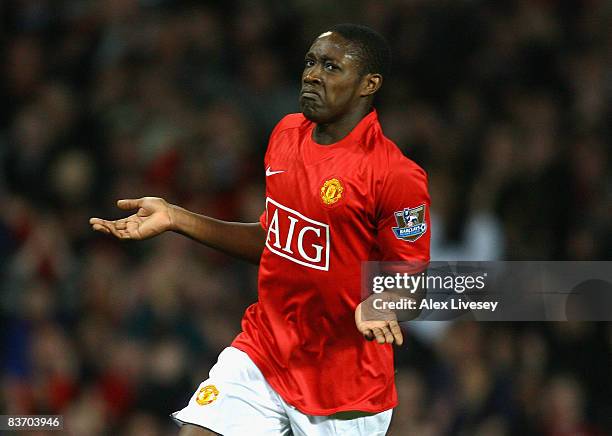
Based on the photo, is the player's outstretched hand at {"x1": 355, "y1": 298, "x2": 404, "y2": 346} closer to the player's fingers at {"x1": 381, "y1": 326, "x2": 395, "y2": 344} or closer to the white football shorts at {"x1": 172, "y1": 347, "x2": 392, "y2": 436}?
the player's fingers at {"x1": 381, "y1": 326, "x2": 395, "y2": 344}

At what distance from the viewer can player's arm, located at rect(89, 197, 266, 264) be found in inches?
161

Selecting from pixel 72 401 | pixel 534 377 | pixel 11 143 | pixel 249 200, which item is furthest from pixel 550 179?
pixel 11 143

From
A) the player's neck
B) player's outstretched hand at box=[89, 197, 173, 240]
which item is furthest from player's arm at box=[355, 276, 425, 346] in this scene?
player's outstretched hand at box=[89, 197, 173, 240]

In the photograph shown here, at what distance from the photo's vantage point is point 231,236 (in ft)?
14.4

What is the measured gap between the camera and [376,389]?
4094 mm

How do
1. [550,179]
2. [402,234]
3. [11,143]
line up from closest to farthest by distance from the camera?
[402,234] < [550,179] < [11,143]

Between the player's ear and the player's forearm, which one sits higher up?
the player's ear

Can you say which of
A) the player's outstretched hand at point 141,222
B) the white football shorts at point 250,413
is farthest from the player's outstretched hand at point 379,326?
the player's outstretched hand at point 141,222

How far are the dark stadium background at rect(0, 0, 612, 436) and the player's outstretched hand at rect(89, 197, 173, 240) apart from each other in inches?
100

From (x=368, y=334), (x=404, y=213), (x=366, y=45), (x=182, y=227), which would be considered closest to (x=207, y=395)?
(x=182, y=227)

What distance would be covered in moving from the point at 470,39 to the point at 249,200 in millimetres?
1847

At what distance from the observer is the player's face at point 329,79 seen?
3967mm

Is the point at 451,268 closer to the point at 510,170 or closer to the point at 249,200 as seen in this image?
the point at 510,170

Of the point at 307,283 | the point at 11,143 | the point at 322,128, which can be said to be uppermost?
the point at 11,143
